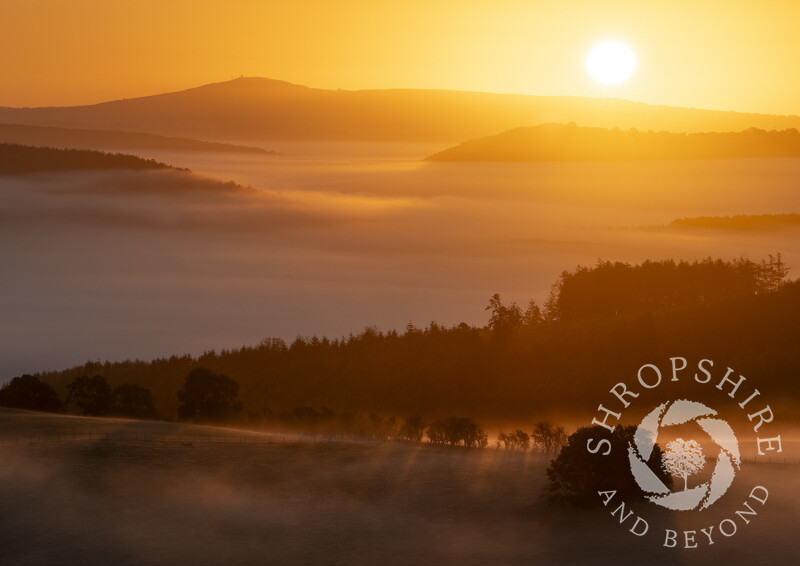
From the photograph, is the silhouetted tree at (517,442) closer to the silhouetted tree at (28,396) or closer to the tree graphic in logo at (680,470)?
the tree graphic in logo at (680,470)

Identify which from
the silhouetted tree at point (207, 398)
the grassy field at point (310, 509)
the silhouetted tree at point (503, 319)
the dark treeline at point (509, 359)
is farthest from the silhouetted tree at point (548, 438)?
the silhouetted tree at point (503, 319)

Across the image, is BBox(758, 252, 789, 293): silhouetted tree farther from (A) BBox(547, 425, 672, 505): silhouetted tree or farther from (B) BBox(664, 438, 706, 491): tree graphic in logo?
(A) BBox(547, 425, 672, 505): silhouetted tree

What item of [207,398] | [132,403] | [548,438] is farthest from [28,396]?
[548,438]

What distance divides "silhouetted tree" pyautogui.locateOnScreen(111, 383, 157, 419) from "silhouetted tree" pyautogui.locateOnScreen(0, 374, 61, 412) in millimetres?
4641

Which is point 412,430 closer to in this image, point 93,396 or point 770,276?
point 93,396

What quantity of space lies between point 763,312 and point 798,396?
97.7ft

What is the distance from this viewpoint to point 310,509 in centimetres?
5666

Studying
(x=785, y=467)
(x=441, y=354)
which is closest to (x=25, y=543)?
(x=785, y=467)

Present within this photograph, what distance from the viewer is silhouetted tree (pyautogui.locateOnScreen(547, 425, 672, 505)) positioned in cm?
5650

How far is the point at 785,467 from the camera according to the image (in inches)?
2474

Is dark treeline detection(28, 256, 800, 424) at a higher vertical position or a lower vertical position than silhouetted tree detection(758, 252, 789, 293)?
lower

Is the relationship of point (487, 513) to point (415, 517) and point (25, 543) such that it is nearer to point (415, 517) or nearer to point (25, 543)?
point (415, 517)

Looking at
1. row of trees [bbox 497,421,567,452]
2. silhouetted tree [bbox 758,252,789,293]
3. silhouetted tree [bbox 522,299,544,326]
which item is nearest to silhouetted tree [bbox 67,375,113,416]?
row of trees [bbox 497,421,567,452]

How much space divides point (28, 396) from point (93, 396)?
4.81 meters
